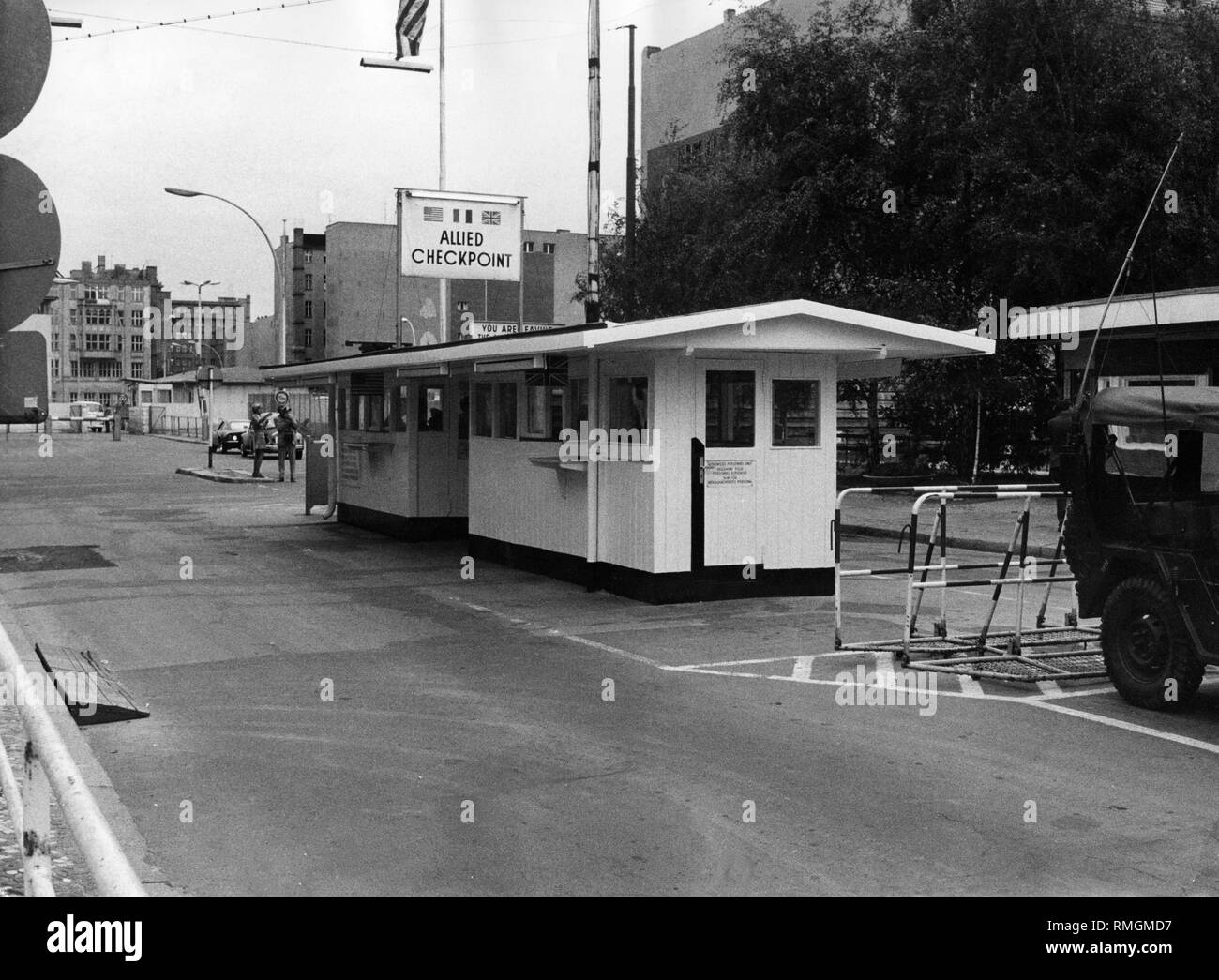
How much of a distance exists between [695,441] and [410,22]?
17618mm

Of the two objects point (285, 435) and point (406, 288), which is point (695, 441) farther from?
point (406, 288)

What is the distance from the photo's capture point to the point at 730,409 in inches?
592

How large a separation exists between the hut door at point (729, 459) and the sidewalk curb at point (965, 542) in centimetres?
258

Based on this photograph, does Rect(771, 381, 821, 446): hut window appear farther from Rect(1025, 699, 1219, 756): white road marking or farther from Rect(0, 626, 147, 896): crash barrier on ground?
Rect(0, 626, 147, 896): crash barrier on ground

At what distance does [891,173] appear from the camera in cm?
3044

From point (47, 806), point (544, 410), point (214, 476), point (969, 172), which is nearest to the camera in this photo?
point (47, 806)

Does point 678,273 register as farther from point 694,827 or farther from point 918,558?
point 694,827

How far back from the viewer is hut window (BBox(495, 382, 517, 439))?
17.9 metres

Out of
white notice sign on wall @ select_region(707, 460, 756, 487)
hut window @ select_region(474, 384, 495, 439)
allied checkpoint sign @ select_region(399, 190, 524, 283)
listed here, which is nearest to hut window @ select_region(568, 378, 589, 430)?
white notice sign on wall @ select_region(707, 460, 756, 487)

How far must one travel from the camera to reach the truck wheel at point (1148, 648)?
903 cm

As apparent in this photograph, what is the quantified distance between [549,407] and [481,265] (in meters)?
10.5

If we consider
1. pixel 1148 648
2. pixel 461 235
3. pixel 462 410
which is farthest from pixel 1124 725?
pixel 461 235

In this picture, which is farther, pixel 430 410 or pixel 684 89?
pixel 684 89
